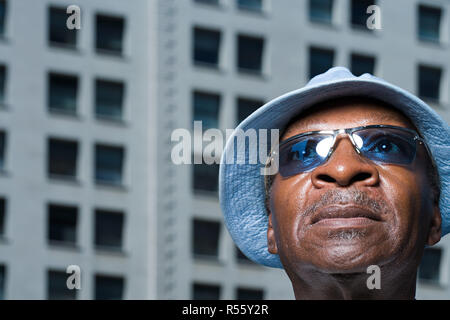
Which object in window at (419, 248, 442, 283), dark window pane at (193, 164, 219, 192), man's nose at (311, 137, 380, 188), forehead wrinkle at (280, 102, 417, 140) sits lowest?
man's nose at (311, 137, 380, 188)

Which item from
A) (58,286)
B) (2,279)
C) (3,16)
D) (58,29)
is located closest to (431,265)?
(58,286)

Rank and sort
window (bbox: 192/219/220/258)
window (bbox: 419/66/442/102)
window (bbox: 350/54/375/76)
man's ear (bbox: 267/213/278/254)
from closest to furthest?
man's ear (bbox: 267/213/278/254)
window (bbox: 192/219/220/258)
window (bbox: 350/54/375/76)
window (bbox: 419/66/442/102)

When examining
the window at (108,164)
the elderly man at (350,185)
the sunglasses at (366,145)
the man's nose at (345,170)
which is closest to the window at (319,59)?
the window at (108,164)

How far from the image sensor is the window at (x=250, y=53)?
45250 millimetres

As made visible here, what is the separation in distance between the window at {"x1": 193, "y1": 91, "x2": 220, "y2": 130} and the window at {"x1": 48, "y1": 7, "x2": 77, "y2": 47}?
4.77m

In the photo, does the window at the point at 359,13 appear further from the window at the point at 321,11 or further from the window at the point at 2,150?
the window at the point at 2,150

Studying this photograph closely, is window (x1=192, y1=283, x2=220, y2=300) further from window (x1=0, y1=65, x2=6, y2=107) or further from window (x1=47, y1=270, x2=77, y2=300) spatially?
window (x1=0, y1=65, x2=6, y2=107)

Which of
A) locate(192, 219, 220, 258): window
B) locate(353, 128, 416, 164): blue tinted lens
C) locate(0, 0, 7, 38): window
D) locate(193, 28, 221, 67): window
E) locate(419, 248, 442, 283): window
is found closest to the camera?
locate(353, 128, 416, 164): blue tinted lens

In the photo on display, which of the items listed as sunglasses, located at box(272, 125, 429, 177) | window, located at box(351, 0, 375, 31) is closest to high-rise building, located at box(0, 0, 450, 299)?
window, located at box(351, 0, 375, 31)

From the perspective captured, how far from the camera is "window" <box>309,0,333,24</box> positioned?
46750 millimetres

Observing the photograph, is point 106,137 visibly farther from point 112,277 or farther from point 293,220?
point 293,220

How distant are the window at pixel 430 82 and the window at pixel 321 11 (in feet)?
13.2

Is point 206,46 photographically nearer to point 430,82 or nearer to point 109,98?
point 109,98

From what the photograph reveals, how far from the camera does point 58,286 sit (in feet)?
135
